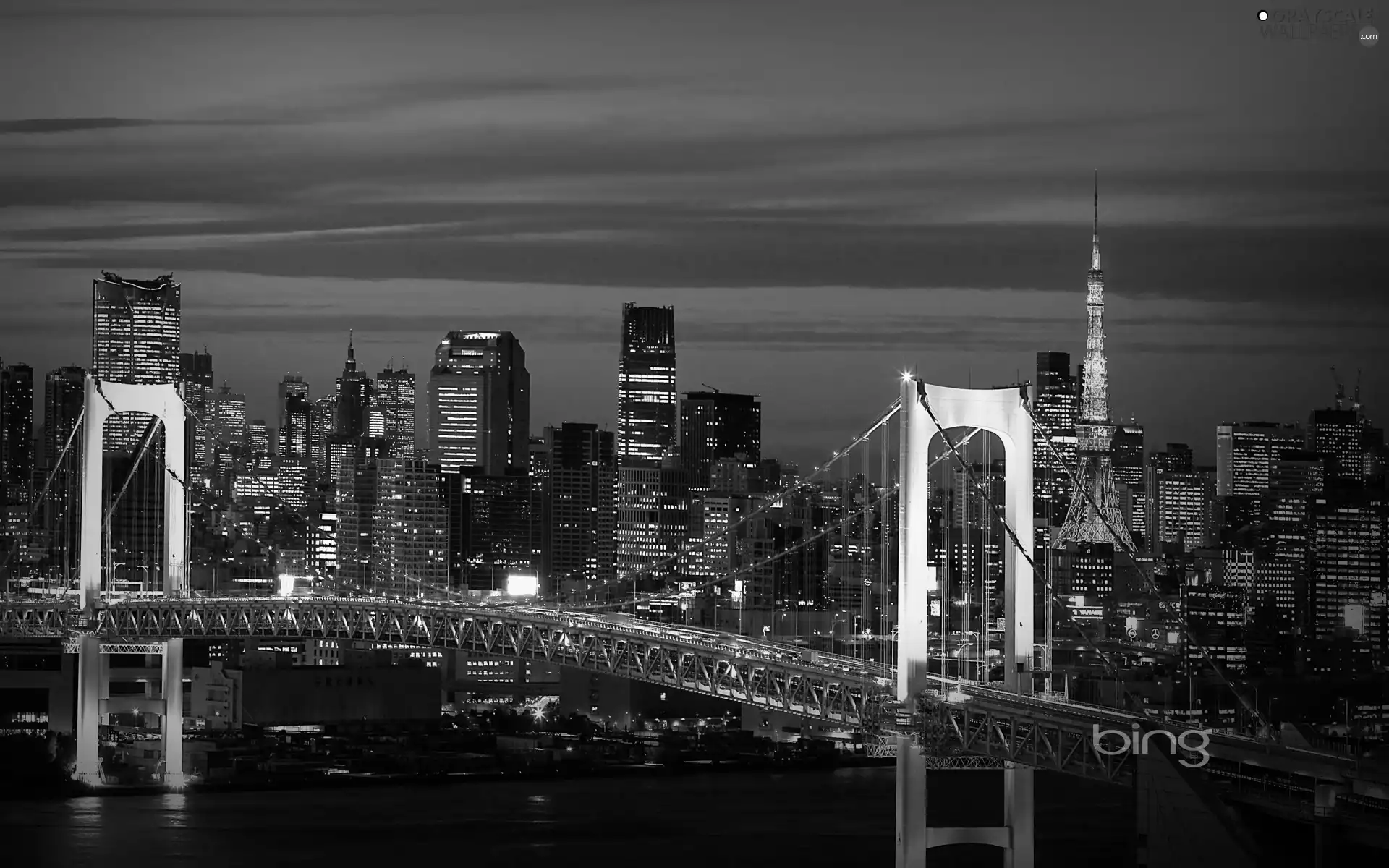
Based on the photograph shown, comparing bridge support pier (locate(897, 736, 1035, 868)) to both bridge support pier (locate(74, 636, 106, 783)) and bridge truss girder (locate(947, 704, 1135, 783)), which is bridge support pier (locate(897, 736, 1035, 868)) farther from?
bridge support pier (locate(74, 636, 106, 783))

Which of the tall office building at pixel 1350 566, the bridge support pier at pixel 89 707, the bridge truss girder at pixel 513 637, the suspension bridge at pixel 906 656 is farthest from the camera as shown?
the tall office building at pixel 1350 566

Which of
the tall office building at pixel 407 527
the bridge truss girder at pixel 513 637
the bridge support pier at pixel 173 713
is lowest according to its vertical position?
the bridge support pier at pixel 173 713

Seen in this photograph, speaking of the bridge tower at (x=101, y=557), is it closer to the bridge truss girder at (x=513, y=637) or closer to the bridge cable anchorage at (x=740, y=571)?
the bridge truss girder at (x=513, y=637)

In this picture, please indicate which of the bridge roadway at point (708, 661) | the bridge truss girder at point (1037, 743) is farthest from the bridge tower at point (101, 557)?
the bridge truss girder at point (1037, 743)

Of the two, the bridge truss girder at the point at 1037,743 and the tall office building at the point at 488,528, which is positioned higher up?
the tall office building at the point at 488,528

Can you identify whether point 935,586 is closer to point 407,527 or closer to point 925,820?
point 925,820

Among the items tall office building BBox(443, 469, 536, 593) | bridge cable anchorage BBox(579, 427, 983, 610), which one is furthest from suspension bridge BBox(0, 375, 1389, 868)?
tall office building BBox(443, 469, 536, 593)

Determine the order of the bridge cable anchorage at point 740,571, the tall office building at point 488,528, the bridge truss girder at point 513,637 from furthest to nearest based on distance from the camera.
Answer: the tall office building at point 488,528, the bridge cable anchorage at point 740,571, the bridge truss girder at point 513,637
